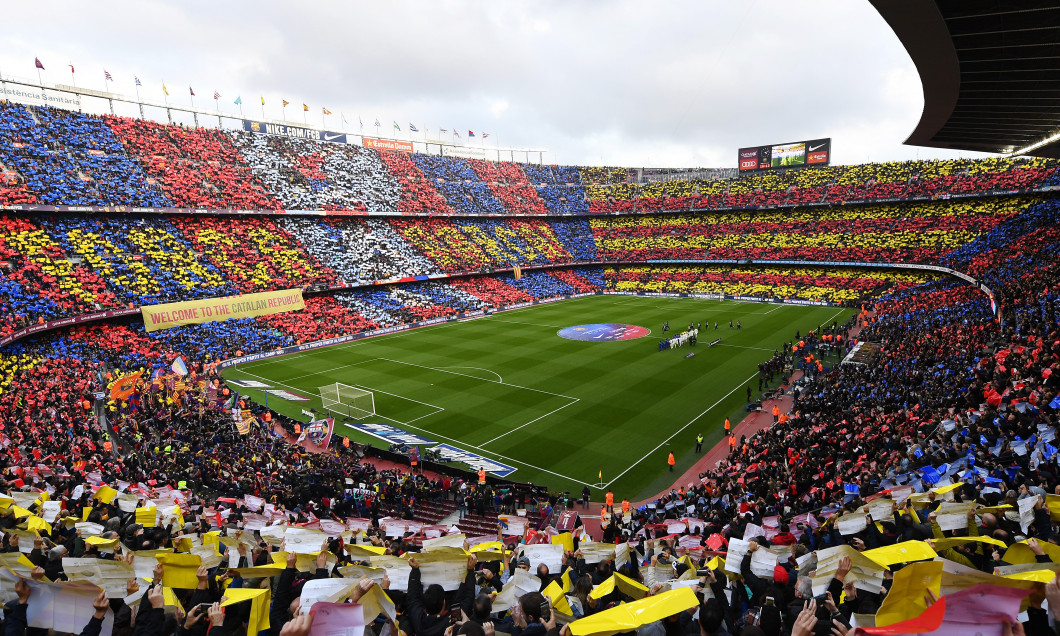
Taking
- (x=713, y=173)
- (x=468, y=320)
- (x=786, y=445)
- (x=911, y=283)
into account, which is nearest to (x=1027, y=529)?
(x=786, y=445)

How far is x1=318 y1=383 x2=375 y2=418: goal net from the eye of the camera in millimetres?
28312

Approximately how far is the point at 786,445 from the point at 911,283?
146 feet

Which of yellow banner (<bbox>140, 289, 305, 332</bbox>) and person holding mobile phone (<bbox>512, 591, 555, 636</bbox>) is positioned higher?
person holding mobile phone (<bbox>512, 591, 555, 636</bbox>)

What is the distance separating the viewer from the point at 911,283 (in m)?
52.2

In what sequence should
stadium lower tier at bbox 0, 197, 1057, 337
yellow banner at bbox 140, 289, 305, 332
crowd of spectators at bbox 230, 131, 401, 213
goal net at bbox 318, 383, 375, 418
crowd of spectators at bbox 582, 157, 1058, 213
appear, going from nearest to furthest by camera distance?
goal net at bbox 318, 383, 375, 418, stadium lower tier at bbox 0, 197, 1057, 337, yellow banner at bbox 140, 289, 305, 332, crowd of spectators at bbox 582, 157, 1058, 213, crowd of spectators at bbox 230, 131, 401, 213

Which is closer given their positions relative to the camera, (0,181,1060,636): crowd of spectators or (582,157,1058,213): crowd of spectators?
(0,181,1060,636): crowd of spectators

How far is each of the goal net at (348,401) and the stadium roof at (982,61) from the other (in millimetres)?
25543

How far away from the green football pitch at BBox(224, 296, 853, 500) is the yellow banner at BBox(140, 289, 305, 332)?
6.96 meters

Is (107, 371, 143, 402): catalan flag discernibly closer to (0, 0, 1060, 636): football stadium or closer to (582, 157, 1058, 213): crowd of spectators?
(0, 0, 1060, 636): football stadium

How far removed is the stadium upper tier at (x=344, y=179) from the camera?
45781mm

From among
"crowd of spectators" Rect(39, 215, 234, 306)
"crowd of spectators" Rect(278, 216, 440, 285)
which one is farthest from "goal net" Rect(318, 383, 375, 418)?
"crowd of spectators" Rect(278, 216, 440, 285)

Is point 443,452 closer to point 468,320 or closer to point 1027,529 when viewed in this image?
point 1027,529

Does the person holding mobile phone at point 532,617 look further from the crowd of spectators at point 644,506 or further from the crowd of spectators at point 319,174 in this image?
the crowd of spectators at point 319,174

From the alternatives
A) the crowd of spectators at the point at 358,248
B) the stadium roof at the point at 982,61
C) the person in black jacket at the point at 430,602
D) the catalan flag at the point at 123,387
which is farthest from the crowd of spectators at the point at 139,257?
the stadium roof at the point at 982,61
